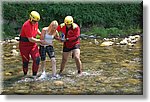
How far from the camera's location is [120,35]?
3.76 m

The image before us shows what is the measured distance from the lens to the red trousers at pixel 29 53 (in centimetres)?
367

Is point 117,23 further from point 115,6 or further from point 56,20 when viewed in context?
point 56,20

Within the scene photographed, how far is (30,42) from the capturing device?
366 cm

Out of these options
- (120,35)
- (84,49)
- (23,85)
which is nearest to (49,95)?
(23,85)

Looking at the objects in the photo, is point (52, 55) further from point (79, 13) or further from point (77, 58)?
point (79, 13)

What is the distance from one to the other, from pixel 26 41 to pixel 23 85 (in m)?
0.36

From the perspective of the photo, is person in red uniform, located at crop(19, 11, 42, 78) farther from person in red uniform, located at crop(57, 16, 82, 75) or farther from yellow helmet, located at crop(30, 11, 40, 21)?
person in red uniform, located at crop(57, 16, 82, 75)

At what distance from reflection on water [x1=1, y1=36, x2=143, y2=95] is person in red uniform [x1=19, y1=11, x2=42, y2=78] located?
4cm

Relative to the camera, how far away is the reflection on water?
143 inches

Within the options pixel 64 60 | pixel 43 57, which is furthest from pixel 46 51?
pixel 64 60

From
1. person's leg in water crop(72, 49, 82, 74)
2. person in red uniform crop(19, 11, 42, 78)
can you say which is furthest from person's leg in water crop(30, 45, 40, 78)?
person's leg in water crop(72, 49, 82, 74)

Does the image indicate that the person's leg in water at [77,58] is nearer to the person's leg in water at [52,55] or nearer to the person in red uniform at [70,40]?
the person in red uniform at [70,40]

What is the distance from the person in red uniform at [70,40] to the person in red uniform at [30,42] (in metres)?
0.20

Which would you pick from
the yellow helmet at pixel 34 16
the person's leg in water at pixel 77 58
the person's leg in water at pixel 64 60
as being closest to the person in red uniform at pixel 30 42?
the yellow helmet at pixel 34 16
